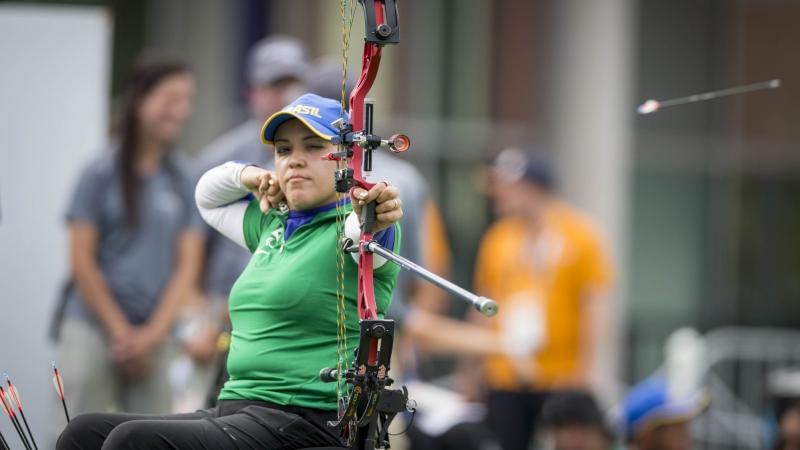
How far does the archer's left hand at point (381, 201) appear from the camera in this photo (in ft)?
11.6

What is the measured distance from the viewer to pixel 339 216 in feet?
12.6

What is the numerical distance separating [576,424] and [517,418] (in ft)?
4.27

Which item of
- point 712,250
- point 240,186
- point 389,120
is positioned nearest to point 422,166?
point 389,120

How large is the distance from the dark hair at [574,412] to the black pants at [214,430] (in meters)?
3.35

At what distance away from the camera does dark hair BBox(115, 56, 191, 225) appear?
6.86 m

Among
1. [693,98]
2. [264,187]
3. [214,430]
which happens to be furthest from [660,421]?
[214,430]

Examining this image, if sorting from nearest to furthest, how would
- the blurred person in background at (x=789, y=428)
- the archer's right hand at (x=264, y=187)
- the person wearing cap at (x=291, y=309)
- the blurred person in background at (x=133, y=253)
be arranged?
the person wearing cap at (x=291, y=309) → the archer's right hand at (x=264, y=187) → the blurred person in background at (x=789, y=428) → the blurred person in background at (x=133, y=253)

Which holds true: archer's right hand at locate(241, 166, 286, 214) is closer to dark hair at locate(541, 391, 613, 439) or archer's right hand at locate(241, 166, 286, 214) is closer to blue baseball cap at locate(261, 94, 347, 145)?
blue baseball cap at locate(261, 94, 347, 145)

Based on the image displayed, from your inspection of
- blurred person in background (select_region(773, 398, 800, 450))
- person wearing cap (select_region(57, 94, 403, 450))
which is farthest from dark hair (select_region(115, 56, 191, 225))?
blurred person in background (select_region(773, 398, 800, 450))

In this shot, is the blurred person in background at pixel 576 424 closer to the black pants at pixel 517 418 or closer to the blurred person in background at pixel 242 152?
the black pants at pixel 517 418

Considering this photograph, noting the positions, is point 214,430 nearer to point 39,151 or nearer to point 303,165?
point 303,165

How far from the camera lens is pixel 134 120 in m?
6.95

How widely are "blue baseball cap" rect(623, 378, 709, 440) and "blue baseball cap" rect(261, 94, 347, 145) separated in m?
3.37

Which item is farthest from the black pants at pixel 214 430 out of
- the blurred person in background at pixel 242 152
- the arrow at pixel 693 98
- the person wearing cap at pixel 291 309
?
the blurred person in background at pixel 242 152
